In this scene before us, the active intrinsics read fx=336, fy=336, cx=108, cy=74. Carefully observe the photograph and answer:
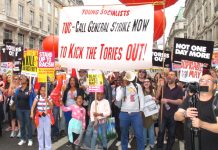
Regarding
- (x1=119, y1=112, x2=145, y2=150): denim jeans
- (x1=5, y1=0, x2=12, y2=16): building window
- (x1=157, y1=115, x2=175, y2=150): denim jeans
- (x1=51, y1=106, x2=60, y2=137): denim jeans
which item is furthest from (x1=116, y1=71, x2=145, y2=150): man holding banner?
(x1=5, y1=0, x2=12, y2=16): building window

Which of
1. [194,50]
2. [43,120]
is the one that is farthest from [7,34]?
[194,50]

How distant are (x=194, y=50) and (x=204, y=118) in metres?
3.48

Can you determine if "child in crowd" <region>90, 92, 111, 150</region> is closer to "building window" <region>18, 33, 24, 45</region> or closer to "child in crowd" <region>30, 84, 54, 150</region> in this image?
"child in crowd" <region>30, 84, 54, 150</region>

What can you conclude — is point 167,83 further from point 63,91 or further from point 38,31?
point 38,31

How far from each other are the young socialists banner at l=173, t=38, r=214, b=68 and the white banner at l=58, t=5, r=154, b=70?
49.1 inches

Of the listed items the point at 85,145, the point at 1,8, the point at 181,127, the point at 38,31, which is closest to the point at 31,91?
the point at 85,145

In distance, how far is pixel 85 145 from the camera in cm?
718

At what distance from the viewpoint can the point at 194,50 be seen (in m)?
6.83

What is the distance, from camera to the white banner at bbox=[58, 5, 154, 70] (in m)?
6.07

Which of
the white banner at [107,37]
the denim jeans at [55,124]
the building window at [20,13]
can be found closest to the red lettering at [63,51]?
the white banner at [107,37]

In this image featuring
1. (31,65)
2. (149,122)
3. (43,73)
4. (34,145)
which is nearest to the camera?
(43,73)

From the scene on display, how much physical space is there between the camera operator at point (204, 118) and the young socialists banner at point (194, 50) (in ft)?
10.3

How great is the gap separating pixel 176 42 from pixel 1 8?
37.8m

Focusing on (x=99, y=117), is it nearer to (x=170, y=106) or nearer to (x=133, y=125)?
(x=133, y=125)
